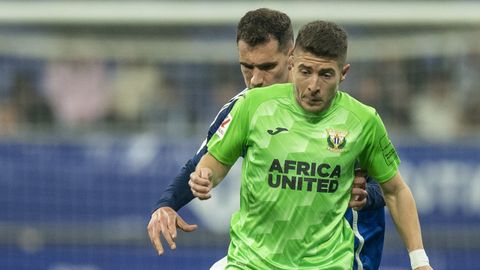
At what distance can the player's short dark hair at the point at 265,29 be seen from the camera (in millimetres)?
7215

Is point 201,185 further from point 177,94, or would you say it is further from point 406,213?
point 177,94

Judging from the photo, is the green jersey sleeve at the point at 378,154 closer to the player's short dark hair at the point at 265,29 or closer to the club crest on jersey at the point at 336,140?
the club crest on jersey at the point at 336,140

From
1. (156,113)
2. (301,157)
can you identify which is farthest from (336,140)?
(156,113)

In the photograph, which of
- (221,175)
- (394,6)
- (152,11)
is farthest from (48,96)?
(221,175)

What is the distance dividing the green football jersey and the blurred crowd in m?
6.50

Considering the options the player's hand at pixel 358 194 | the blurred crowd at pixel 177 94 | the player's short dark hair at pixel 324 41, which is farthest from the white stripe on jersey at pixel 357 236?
the blurred crowd at pixel 177 94

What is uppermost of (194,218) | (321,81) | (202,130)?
(321,81)

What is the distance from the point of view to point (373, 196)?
678 cm

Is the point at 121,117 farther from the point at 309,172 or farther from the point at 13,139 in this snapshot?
the point at 309,172

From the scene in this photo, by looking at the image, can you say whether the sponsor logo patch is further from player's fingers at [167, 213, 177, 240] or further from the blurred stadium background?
the blurred stadium background

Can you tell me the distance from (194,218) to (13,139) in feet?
6.37

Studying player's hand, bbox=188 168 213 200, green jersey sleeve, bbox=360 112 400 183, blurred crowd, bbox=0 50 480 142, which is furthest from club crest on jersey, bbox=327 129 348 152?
blurred crowd, bbox=0 50 480 142

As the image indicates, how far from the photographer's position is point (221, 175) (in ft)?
20.8

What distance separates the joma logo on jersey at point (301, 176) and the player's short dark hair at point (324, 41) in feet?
1.73
